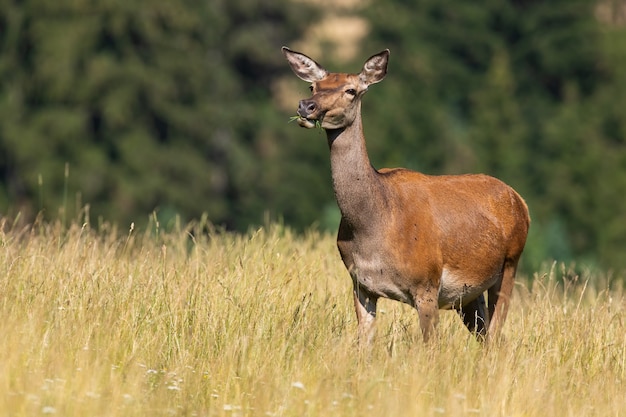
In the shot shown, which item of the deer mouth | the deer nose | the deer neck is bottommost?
the deer neck

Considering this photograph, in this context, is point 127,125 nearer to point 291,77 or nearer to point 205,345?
point 291,77

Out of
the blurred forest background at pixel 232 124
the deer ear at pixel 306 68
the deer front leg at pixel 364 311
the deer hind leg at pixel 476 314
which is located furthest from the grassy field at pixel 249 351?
the blurred forest background at pixel 232 124

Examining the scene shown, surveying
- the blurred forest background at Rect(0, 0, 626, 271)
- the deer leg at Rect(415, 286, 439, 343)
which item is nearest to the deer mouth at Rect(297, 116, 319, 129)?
the deer leg at Rect(415, 286, 439, 343)

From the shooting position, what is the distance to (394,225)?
864 centimetres

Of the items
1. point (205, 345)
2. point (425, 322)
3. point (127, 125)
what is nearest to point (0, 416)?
point (205, 345)

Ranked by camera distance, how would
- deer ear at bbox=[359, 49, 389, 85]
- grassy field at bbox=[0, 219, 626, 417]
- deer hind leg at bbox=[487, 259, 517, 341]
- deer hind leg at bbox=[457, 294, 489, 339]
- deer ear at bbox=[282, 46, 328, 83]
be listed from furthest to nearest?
deer hind leg at bbox=[457, 294, 489, 339] < deer hind leg at bbox=[487, 259, 517, 341] < deer ear at bbox=[282, 46, 328, 83] < deer ear at bbox=[359, 49, 389, 85] < grassy field at bbox=[0, 219, 626, 417]

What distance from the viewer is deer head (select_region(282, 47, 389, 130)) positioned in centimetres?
823

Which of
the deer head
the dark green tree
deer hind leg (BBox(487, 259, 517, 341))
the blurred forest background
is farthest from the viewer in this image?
the dark green tree

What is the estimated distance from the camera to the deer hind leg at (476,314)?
9.80 m

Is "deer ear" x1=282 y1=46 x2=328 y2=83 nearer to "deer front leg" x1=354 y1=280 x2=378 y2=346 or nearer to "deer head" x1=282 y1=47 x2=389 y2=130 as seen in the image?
"deer head" x1=282 y1=47 x2=389 y2=130

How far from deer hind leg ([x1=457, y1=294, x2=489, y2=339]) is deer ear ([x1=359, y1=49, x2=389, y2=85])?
6.36 ft

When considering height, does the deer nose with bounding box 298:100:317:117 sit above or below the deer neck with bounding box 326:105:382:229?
above

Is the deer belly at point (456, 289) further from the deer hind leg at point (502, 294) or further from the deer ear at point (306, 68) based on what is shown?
→ the deer ear at point (306, 68)

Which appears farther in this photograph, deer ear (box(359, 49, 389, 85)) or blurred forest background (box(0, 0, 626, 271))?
blurred forest background (box(0, 0, 626, 271))
